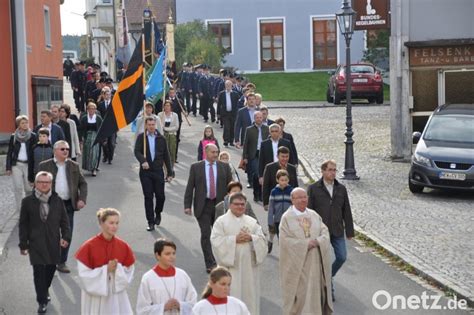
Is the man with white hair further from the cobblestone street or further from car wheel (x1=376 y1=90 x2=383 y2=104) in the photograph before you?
car wheel (x1=376 y1=90 x2=383 y2=104)

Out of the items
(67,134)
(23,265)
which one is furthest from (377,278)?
(67,134)

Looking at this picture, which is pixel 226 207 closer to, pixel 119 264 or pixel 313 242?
pixel 313 242

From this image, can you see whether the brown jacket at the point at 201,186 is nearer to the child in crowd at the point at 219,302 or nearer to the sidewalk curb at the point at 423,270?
the sidewalk curb at the point at 423,270

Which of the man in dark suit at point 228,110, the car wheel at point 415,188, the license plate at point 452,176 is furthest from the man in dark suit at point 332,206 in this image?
the man in dark suit at point 228,110

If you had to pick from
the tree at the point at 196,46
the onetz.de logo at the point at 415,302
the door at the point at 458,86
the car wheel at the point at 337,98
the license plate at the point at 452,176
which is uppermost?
the tree at the point at 196,46

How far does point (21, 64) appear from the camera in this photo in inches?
1077

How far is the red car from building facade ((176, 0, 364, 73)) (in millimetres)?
17103

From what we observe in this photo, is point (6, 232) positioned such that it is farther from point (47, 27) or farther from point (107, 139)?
point (47, 27)

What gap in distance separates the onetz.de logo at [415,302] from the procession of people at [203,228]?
2.03ft

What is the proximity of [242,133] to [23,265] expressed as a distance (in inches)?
366

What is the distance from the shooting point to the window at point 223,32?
190ft

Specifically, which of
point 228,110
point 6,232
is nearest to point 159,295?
point 6,232

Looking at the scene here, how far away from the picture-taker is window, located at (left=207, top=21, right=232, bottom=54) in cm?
5788

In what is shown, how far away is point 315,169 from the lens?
946 inches
